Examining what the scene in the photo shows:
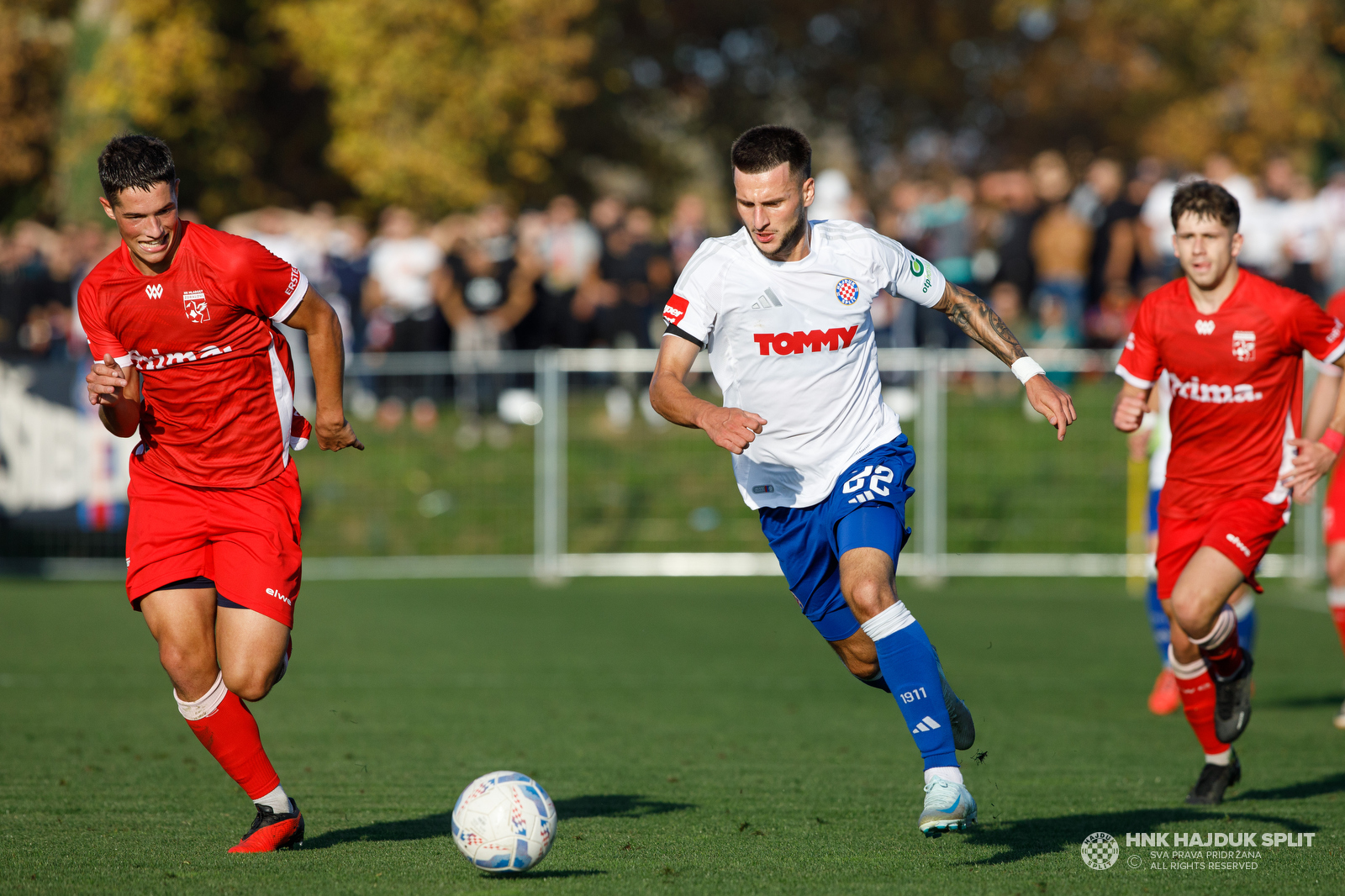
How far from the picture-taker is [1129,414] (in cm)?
671

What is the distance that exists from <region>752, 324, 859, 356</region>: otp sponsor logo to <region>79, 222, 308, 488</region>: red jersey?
1791mm

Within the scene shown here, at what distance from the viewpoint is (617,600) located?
14.7 m

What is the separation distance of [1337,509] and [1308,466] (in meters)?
2.25

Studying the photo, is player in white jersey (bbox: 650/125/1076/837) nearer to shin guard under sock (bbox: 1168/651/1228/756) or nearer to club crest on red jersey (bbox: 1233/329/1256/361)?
club crest on red jersey (bbox: 1233/329/1256/361)

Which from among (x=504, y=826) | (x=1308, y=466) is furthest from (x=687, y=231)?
(x=504, y=826)

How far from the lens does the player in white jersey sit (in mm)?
5770

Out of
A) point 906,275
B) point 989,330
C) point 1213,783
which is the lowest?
point 1213,783

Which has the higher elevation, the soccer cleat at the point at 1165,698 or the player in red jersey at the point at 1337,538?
the player in red jersey at the point at 1337,538

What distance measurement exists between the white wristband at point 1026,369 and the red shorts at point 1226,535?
1300 mm

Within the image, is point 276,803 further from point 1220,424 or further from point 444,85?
point 444,85

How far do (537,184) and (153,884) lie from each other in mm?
26231

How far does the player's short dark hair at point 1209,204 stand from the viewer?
6.65 meters

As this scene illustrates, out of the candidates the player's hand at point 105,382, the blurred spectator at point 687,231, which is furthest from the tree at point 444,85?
the player's hand at point 105,382

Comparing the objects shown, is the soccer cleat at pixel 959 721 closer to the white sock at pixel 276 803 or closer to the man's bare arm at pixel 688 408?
the man's bare arm at pixel 688 408
